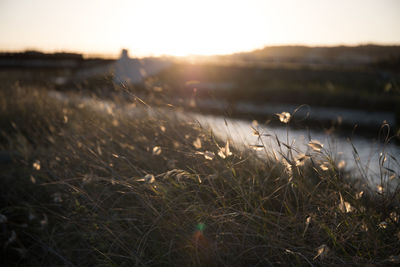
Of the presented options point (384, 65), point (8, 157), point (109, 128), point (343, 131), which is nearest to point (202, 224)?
point (109, 128)

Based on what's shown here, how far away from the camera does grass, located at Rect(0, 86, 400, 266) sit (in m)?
1.66

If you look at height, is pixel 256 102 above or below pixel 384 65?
below

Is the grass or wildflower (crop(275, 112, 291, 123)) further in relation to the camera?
the grass

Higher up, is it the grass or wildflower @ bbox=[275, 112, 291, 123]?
wildflower @ bbox=[275, 112, 291, 123]

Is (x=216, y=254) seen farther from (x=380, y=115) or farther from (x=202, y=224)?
(x=380, y=115)

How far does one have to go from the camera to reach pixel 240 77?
15.6m

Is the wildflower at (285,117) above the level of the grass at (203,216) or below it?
above

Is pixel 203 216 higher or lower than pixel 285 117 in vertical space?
lower

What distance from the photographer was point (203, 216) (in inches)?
75.9

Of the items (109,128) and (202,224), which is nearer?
(202,224)

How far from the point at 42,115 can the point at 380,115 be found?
736 centimetres

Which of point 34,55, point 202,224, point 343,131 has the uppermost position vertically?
point 34,55

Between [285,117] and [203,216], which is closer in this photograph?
[285,117]

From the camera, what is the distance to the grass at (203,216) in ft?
5.45
